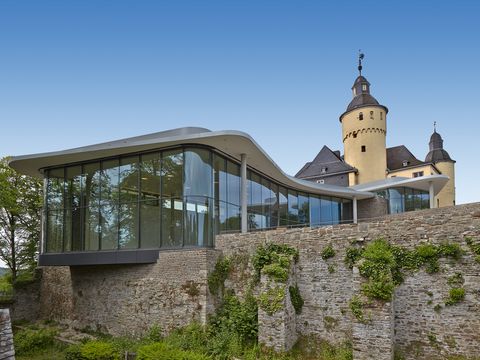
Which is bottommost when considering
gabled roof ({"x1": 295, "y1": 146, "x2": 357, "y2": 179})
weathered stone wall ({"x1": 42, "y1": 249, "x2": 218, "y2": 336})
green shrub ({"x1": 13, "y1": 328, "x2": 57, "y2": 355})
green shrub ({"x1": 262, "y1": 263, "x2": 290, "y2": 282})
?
green shrub ({"x1": 13, "y1": 328, "x2": 57, "y2": 355})

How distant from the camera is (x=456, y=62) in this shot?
13172 mm

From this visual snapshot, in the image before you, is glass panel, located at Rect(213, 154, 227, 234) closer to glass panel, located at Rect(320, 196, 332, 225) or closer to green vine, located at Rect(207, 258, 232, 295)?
green vine, located at Rect(207, 258, 232, 295)

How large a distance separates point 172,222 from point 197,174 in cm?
199

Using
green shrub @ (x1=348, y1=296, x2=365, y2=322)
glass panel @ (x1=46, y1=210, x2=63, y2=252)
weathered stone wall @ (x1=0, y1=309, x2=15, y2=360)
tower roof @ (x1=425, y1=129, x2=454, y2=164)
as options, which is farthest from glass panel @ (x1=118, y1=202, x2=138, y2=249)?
tower roof @ (x1=425, y1=129, x2=454, y2=164)

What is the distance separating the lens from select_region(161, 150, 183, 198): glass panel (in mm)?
13508

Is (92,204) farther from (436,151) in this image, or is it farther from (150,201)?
(436,151)

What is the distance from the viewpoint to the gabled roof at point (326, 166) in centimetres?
3275

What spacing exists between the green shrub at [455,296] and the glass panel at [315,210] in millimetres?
14821

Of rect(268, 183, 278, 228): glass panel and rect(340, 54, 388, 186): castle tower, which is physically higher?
rect(340, 54, 388, 186): castle tower

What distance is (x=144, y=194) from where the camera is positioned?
13.9 m

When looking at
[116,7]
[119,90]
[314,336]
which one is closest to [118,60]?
[119,90]

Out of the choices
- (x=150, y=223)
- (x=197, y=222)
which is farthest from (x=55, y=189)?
(x=197, y=222)

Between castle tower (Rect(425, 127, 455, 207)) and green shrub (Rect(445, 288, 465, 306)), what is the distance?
29280mm

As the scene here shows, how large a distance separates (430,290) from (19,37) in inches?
575
